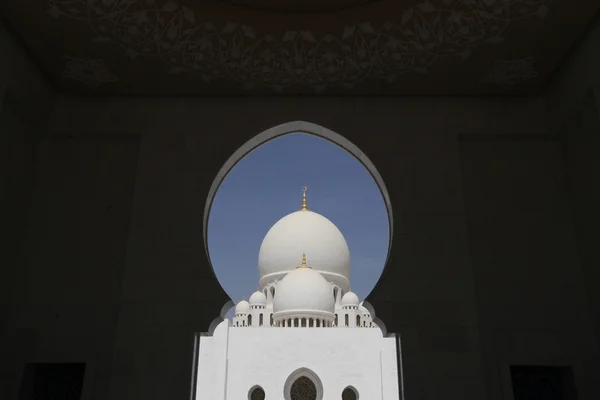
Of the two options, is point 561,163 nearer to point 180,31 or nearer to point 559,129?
point 559,129

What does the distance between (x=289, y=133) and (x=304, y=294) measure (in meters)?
11.5

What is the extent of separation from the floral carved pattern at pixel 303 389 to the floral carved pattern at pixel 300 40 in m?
10.5

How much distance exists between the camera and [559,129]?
377 cm

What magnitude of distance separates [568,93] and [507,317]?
166cm

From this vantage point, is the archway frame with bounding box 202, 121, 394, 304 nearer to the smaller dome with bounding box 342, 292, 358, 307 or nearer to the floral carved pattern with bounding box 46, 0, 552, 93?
the floral carved pattern with bounding box 46, 0, 552, 93

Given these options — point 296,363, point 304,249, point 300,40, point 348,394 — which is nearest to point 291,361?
point 296,363

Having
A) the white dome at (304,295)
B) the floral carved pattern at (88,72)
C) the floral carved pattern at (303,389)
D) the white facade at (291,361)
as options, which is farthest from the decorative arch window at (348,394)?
the floral carved pattern at (88,72)

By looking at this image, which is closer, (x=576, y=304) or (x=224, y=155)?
(x=576, y=304)

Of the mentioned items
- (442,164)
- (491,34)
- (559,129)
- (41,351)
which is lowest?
(41,351)

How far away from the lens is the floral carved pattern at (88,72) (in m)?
3.61

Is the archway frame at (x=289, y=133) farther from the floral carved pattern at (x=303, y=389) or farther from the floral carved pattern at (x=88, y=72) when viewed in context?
the floral carved pattern at (x=303, y=389)

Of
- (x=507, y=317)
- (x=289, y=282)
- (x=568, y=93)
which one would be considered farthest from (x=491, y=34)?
(x=289, y=282)

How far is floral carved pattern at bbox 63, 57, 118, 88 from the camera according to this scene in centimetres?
361

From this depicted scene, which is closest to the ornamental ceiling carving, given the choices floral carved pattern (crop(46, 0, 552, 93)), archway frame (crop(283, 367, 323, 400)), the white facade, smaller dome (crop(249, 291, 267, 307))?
floral carved pattern (crop(46, 0, 552, 93))
